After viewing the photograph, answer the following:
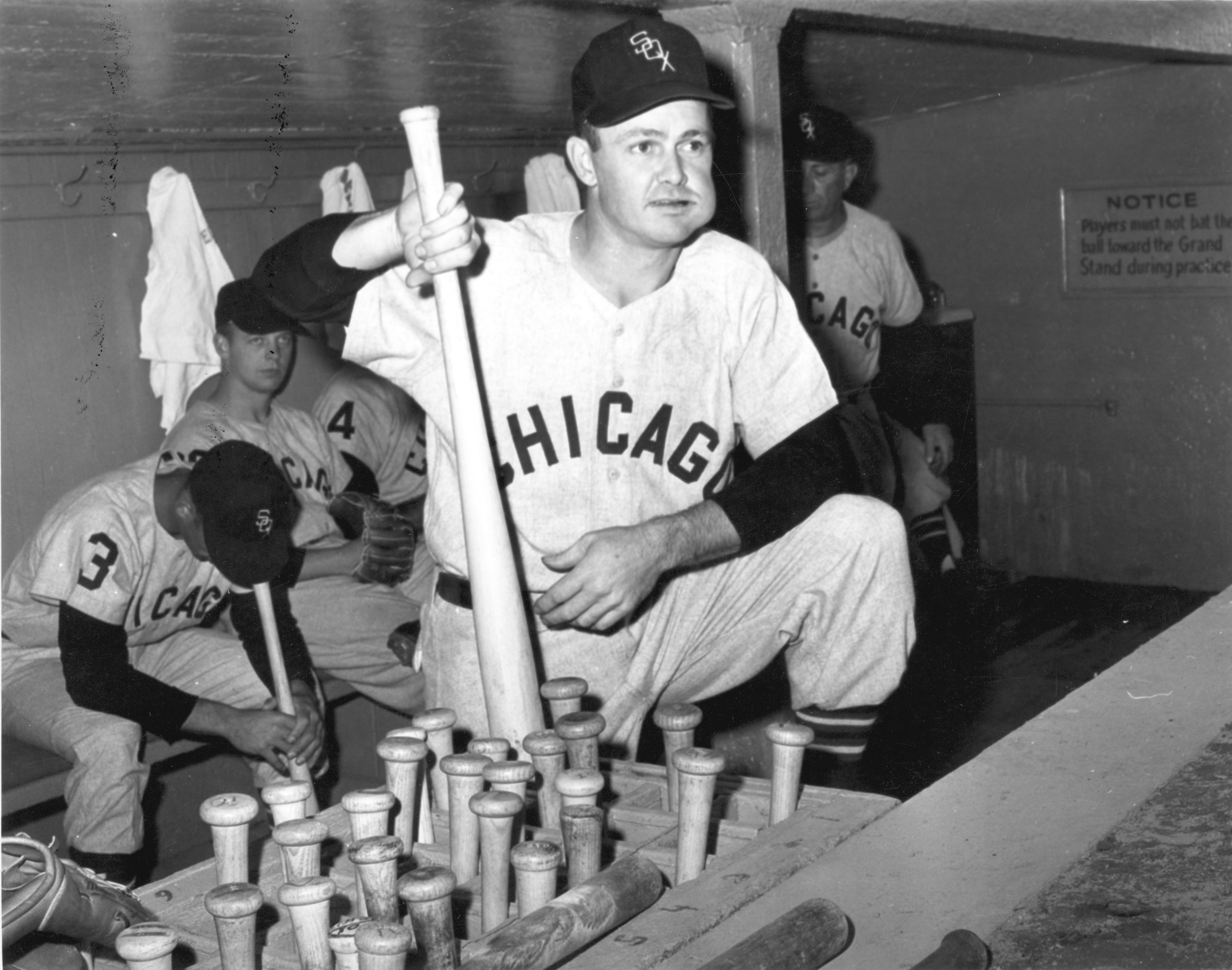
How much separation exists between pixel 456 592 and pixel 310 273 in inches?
24.5

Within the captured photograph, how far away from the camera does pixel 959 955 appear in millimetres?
1267

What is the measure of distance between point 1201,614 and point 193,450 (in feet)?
8.32

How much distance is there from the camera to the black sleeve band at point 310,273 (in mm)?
2068

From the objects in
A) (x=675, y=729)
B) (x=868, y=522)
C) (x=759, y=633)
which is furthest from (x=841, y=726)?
(x=675, y=729)

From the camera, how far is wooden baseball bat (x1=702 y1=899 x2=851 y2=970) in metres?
1.25

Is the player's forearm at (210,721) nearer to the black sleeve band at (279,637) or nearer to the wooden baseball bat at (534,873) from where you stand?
the black sleeve band at (279,637)

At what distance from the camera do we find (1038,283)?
5.88 meters

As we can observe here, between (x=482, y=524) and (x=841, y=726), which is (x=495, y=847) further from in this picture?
(x=841, y=726)

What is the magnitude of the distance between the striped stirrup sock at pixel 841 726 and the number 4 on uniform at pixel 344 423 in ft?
8.40

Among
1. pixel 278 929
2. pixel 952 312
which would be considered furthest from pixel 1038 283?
pixel 278 929

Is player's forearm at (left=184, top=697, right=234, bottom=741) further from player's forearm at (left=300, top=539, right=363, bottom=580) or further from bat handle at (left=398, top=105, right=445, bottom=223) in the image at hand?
bat handle at (left=398, top=105, right=445, bottom=223)

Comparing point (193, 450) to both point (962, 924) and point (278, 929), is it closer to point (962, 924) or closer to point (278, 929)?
point (278, 929)

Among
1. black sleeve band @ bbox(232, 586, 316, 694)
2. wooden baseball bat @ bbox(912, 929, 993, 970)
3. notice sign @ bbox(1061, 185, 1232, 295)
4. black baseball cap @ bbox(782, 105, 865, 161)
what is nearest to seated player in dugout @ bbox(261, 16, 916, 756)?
wooden baseball bat @ bbox(912, 929, 993, 970)

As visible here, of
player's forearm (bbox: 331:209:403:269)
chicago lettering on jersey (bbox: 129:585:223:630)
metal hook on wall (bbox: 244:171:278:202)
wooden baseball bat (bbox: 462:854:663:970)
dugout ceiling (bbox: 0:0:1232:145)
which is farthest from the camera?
metal hook on wall (bbox: 244:171:278:202)
